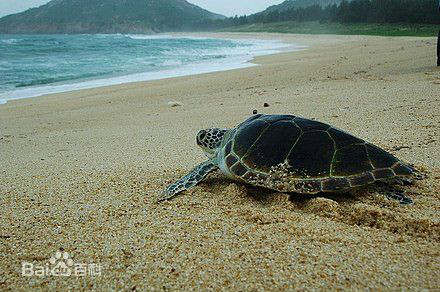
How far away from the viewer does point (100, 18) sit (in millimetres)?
146625

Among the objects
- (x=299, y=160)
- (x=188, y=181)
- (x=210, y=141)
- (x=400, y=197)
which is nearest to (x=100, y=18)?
(x=210, y=141)

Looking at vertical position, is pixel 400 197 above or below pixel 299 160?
below

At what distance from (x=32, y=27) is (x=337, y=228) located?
16728 centimetres

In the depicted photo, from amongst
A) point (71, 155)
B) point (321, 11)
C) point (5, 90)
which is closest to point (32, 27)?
point (321, 11)

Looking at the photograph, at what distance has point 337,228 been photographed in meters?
2.03

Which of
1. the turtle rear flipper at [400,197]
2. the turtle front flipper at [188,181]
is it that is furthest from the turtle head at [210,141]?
the turtle rear flipper at [400,197]

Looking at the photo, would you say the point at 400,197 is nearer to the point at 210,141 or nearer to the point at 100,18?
the point at 210,141

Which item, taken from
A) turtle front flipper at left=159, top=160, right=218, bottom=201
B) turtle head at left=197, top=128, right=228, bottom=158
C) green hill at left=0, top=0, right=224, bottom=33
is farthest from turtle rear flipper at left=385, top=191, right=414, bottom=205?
green hill at left=0, top=0, right=224, bottom=33

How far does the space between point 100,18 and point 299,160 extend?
6450 inches

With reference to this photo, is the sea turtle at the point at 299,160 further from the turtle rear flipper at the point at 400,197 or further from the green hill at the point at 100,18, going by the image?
the green hill at the point at 100,18

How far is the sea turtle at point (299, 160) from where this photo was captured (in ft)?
7.66

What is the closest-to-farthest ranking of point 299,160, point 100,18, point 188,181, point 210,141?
point 299,160, point 188,181, point 210,141, point 100,18

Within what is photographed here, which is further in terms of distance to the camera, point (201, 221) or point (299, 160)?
point (299, 160)

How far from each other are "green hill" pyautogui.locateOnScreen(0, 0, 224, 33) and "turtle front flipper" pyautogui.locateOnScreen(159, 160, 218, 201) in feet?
378
